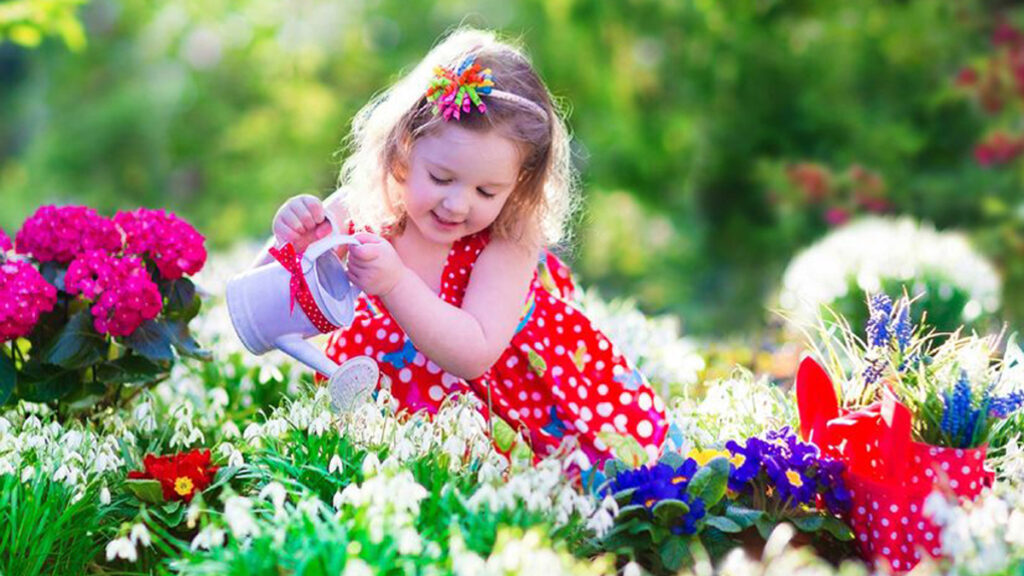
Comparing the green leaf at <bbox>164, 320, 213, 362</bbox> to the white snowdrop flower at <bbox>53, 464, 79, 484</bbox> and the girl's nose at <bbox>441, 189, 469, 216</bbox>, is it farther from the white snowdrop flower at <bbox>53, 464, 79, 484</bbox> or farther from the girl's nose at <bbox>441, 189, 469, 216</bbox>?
the girl's nose at <bbox>441, 189, 469, 216</bbox>

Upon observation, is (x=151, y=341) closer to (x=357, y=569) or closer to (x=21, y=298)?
(x=21, y=298)

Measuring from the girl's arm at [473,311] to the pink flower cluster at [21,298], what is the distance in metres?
0.89

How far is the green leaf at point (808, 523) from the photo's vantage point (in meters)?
2.65

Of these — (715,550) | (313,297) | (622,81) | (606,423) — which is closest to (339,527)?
(313,297)

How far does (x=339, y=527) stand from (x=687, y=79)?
312 inches

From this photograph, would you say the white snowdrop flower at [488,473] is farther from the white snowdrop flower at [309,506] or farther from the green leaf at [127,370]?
the green leaf at [127,370]

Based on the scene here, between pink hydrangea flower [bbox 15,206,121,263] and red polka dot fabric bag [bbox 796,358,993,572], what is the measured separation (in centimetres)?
199

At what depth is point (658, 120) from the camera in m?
10.3

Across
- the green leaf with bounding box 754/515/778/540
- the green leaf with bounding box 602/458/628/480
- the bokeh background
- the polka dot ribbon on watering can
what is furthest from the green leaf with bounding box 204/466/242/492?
the bokeh background

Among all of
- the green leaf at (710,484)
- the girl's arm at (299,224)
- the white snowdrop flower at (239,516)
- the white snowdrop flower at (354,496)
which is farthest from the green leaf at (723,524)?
the girl's arm at (299,224)

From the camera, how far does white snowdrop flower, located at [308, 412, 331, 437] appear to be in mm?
2691

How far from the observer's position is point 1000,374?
8.77 ft

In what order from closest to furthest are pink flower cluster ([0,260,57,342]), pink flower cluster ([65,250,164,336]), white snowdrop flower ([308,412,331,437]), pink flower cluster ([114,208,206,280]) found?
white snowdrop flower ([308,412,331,437]) < pink flower cluster ([0,260,57,342]) < pink flower cluster ([65,250,164,336]) < pink flower cluster ([114,208,206,280])

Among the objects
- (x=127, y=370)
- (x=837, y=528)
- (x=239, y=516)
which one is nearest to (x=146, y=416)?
(x=127, y=370)
